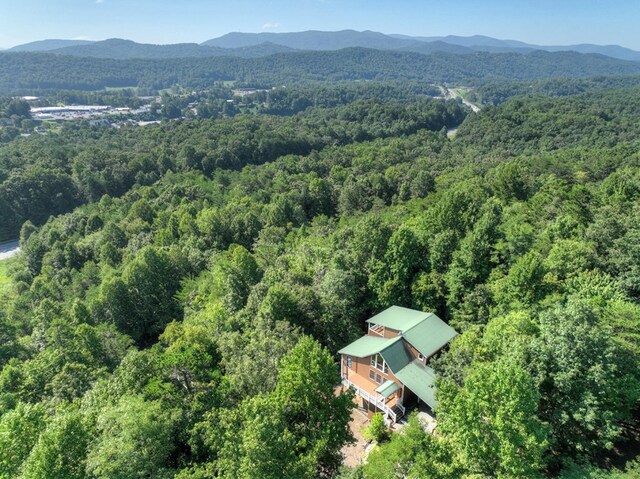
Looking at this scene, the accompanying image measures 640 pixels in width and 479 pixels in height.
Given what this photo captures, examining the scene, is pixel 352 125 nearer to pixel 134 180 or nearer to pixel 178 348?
pixel 134 180

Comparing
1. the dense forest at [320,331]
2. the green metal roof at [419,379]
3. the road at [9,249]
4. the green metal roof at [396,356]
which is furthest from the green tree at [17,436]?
the road at [9,249]

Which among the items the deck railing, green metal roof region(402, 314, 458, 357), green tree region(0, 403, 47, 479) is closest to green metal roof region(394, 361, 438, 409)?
green metal roof region(402, 314, 458, 357)

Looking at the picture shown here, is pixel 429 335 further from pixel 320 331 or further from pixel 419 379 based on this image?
pixel 320 331

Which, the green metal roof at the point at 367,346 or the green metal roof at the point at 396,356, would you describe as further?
the green metal roof at the point at 367,346

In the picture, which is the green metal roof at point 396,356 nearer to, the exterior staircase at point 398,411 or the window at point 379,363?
the window at point 379,363

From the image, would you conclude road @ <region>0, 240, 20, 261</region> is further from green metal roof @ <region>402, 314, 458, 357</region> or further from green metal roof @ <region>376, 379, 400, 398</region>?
green metal roof @ <region>402, 314, 458, 357</region>

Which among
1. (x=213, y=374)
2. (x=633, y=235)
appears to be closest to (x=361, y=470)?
(x=213, y=374)
